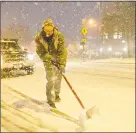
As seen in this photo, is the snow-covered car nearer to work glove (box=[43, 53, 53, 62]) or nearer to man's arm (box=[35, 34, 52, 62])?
man's arm (box=[35, 34, 52, 62])

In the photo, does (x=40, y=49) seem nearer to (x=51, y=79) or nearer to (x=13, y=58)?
(x=51, y=79)

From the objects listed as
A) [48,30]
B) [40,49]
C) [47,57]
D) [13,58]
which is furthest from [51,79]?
[13,58]

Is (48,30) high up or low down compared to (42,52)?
up

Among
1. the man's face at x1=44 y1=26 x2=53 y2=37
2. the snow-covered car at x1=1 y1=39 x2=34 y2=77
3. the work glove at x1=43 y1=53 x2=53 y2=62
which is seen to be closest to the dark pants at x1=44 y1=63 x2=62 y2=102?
the work glove at x1=43 y1=53 x2=53 y2=62

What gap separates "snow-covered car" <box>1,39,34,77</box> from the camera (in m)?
13.9

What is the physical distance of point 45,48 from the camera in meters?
6.53

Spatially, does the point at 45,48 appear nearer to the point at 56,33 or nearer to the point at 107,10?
the point at 56,33

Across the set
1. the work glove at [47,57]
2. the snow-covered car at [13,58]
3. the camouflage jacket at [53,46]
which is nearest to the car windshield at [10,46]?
the snow-covered car at [13,58]

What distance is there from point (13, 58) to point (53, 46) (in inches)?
309

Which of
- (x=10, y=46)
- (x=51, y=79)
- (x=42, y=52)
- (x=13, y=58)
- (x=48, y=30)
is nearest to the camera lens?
(x=48, y=30)

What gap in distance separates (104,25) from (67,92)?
3669 centimetres

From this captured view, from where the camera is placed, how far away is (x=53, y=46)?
670 cm

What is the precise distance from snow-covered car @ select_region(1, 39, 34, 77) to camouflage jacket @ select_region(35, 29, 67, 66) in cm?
726

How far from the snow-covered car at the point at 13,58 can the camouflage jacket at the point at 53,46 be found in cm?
726
